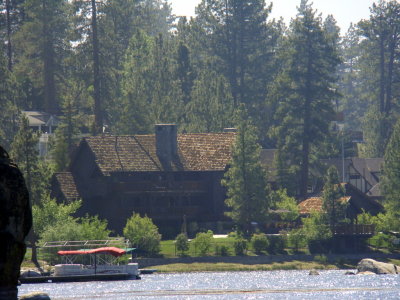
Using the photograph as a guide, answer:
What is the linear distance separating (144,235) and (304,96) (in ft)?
135

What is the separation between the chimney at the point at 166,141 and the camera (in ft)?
322

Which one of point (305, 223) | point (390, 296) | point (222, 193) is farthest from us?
point (222, 193)

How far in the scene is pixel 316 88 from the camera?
400ft

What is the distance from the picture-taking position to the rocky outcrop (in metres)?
22.5

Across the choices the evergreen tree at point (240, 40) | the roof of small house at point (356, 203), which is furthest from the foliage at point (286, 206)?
the evergreen tree at point (240, 40)

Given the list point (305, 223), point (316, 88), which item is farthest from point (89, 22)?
point (305, 223)

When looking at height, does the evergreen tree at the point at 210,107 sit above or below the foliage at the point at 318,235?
above

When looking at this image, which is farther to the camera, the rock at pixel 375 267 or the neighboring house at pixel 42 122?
the neighboring house at pixel 42 122

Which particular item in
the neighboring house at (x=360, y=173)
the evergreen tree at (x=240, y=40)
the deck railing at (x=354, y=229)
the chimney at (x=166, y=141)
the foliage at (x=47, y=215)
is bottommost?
the deck railing at (x=354, y=229)

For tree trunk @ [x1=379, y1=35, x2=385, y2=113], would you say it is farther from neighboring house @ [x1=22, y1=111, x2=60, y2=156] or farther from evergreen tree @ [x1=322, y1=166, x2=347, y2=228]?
evergreen tree @ [x1=322, y1=166, x2=347, y2=228]

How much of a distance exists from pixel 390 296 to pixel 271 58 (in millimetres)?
100362

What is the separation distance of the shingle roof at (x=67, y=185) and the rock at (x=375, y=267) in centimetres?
2724

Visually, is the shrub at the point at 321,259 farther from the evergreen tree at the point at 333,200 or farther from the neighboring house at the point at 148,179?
the neighboring house at the point at 148,179

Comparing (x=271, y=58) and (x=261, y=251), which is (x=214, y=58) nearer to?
(x=271, y=58)
